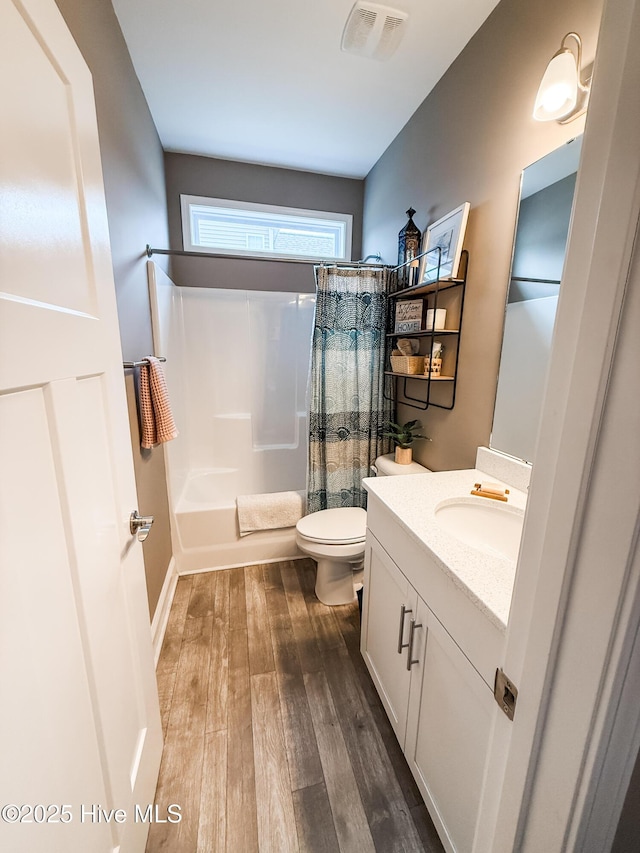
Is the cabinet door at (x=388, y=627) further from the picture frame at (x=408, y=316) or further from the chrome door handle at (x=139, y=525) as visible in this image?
the picture frame at (x=408, y=316)

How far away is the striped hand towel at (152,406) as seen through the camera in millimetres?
1550

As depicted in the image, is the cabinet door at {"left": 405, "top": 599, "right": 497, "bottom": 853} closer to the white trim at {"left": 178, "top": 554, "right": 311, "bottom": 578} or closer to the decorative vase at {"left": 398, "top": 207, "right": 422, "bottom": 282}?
the white trim at {"left": 178, "top": 554, "right": 311, "bottom": 578}

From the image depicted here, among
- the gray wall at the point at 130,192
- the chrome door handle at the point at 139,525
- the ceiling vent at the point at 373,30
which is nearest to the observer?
the chrome door handle at the point at 139,525

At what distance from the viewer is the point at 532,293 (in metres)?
1.23

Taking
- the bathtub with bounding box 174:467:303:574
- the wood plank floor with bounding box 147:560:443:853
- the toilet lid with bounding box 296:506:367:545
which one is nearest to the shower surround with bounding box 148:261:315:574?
the bathtub with bounding box 174:467:303:574

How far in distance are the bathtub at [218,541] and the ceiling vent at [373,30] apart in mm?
2380

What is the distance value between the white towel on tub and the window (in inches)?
71.2

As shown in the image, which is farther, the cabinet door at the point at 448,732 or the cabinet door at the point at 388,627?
the cabinet door at the point at 388,627

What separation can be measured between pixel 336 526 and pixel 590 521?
162 cm

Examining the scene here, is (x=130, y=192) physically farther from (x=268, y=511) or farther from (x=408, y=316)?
(x=268, y=511)

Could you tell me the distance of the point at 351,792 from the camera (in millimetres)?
1118

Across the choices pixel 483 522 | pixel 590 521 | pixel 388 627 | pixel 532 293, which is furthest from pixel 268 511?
pixel 590 521

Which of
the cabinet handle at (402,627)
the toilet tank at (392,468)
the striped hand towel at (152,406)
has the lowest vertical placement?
the cabinet handle at (402,627)

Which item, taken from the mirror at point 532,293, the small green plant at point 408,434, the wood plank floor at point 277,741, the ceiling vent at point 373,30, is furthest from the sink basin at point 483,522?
the ceiling vent at point 373,30
